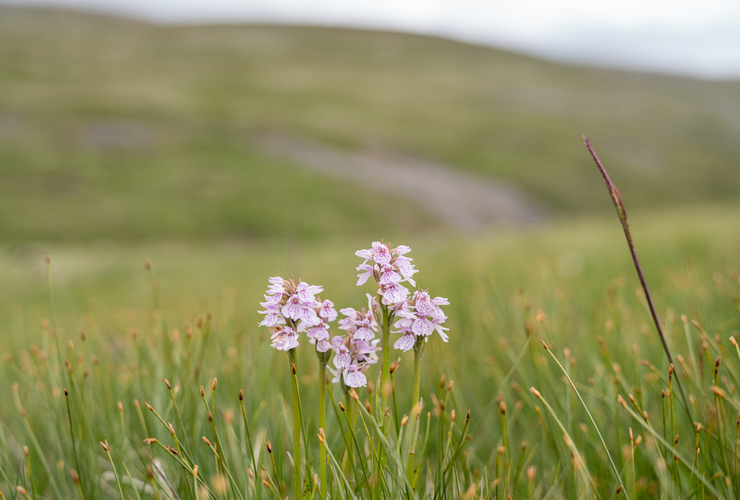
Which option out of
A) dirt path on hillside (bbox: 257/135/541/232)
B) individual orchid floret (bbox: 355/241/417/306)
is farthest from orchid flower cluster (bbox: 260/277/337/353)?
dirt path on hillside (bbox: 257/135/541/232)

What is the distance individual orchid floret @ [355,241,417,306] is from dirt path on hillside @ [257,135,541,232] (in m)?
34.5

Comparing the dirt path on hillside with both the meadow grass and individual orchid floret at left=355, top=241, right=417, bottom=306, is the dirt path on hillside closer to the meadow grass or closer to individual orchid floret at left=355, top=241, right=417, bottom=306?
the meadow grass

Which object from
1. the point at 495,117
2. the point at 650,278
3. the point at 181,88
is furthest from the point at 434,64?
the point at 650,278

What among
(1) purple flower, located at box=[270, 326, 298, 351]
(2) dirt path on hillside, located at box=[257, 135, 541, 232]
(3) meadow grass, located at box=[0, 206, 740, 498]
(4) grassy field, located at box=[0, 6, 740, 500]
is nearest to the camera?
(1) purple flower, located at box=[270, 326, 298, 351]

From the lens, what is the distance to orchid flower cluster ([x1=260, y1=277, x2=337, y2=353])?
120 cm

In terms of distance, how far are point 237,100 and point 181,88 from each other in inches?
309

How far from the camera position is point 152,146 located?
137 ft

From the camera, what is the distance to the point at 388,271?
1266 millimetres

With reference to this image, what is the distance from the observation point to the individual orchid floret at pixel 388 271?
1.20 meters

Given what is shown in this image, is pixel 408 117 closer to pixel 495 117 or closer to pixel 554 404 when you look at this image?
pixel 495 117

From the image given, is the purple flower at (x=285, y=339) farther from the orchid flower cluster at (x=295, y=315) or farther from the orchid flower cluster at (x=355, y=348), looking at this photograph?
the orchid flower cluster at (x=355, y=348)

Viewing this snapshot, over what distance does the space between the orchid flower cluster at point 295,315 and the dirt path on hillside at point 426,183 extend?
34.6m

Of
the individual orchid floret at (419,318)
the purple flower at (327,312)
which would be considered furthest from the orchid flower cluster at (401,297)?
the purple flower at (327,312)

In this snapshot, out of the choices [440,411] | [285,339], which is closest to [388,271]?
[285,339]
